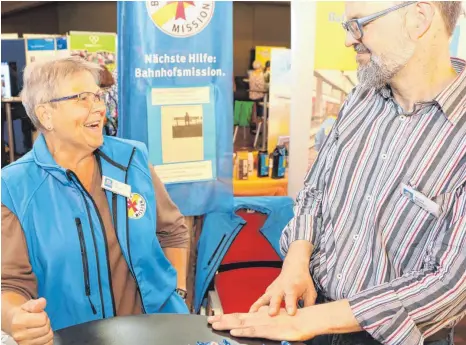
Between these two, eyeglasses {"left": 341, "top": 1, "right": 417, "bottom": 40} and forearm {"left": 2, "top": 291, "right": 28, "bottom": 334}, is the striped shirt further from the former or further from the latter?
forearm {"left": 2, "top": 291, "right": 28, "bottom": 334}

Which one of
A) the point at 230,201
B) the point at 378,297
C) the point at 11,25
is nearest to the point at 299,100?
the point at 230,201

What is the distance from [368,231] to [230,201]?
5.04 ft

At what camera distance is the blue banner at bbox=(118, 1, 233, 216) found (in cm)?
234

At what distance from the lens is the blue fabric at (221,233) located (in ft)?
8.73

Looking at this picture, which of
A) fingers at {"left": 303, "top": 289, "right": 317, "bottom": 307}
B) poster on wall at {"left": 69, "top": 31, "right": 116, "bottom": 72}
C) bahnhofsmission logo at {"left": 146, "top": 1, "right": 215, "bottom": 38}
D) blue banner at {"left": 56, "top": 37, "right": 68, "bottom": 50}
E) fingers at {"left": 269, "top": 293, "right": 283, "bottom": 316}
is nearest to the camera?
fingers at {"left": 269, "top": 293, "right": 283, "bottom": 316}

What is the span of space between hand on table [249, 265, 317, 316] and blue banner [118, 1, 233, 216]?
1356 mm

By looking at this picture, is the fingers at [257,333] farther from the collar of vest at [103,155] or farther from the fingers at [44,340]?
the collar of vest at [103,155]

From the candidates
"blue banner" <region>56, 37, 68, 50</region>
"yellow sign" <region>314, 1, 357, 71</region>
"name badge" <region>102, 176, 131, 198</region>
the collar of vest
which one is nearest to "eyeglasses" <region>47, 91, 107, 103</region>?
the collar of vest

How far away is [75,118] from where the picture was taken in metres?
1.76

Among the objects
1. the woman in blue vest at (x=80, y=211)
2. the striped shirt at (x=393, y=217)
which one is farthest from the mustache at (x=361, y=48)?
the woman in blue vest at (x=80, y=211)

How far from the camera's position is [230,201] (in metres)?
2.69

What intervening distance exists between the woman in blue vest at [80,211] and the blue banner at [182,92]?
519mm

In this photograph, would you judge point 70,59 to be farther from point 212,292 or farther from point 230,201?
point 212,292

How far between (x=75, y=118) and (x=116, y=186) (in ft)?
0.97
